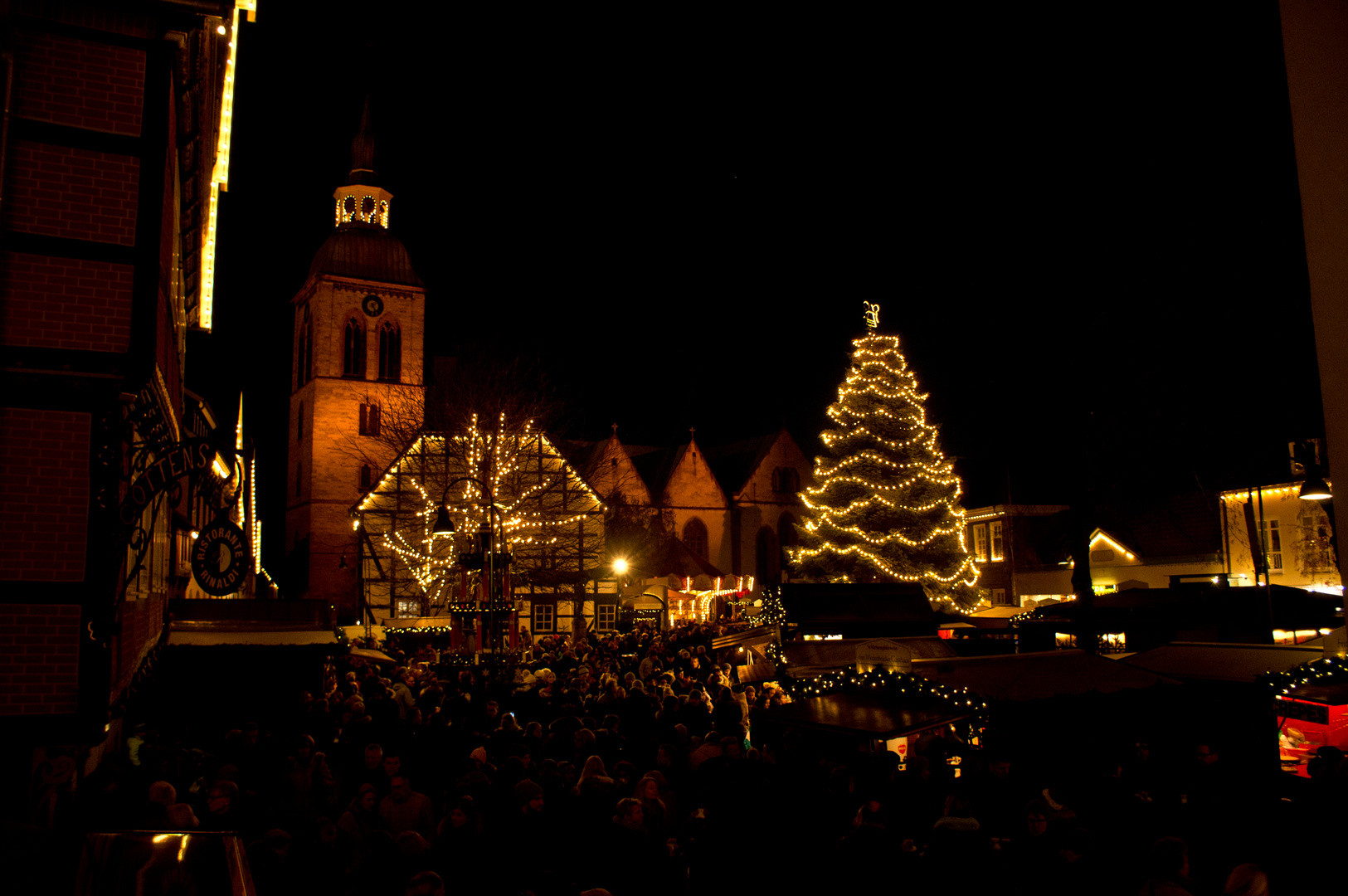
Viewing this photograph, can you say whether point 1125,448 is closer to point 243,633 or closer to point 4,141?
point 243,633

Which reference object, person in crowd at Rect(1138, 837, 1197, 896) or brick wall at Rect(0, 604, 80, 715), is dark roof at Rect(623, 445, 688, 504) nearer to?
brick wall at Rect(0, 604, 80, 715)

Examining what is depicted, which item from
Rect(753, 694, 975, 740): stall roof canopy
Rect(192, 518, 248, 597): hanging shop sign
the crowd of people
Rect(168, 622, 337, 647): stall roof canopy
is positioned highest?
Rect(192, 518, 248, 597): hanging shop sign

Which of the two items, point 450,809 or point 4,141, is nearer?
point 450,809

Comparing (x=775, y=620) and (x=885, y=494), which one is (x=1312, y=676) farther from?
(x=885, y=494)

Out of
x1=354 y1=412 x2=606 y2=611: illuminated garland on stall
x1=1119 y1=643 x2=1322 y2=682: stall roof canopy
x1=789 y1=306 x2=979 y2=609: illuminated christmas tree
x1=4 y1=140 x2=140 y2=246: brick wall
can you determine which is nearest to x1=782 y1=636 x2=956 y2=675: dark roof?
x1=1119 y1=643 x2=1322 y2=682: stall roof canopy

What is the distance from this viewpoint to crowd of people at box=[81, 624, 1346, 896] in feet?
20.4

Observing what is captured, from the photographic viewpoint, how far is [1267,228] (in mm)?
16438

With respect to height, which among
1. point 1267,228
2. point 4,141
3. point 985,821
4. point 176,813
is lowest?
point 985,821

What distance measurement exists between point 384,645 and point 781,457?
1301 inches

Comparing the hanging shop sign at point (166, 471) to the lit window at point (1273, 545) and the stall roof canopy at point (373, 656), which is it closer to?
the stall roof canopy at point (373, 656)

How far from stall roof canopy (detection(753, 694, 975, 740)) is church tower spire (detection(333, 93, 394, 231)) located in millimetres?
43602

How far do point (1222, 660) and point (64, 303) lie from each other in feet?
43.1

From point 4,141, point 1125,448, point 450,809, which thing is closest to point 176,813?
point 450,809

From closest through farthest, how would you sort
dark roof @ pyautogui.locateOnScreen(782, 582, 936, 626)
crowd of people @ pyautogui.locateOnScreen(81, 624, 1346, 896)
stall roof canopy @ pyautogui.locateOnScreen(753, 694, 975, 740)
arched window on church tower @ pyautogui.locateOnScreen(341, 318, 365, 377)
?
crowd of people @ pyautogui.locateOnScreen(81, 624, 1346, 896) < stall roof canopy @ pyautogui.locateOnScreen(753, 694, 975, 740) < dark roof @ pyautogui.locateOnScreen(782, 582, 936, 626) < arched window on church tower @ pyautogui.locateOnScreen(341, 318, 365, 377)
